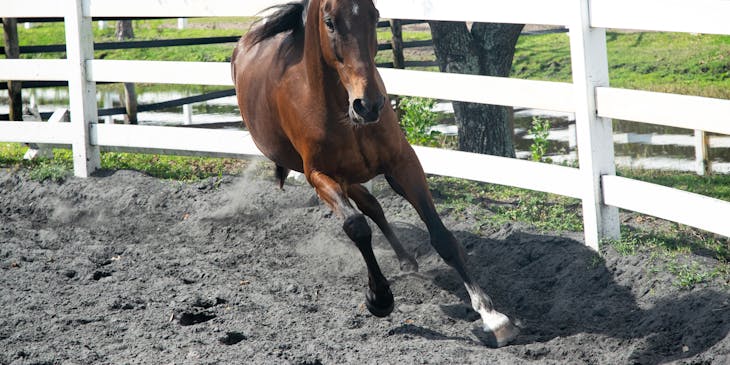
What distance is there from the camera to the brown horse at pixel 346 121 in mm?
5055

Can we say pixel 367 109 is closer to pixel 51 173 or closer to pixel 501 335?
pixel 501 335

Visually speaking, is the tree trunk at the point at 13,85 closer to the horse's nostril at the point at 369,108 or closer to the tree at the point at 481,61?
the tree at the point at 481,61

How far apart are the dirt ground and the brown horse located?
0.89 ft

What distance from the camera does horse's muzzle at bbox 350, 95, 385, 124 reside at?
4879 millimetres

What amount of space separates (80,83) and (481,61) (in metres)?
3.65

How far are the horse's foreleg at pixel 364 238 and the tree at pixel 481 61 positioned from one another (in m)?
3.44

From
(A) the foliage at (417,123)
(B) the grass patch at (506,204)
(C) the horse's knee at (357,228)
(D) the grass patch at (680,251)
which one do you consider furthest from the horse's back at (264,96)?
(D) the grass patch at (680,251)

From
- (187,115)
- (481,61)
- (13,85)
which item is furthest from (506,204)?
(187,115)

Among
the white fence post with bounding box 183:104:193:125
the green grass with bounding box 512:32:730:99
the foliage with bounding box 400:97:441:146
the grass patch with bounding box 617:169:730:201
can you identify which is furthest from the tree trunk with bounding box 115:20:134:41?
the grass patch with bounding box 617:169:730:201

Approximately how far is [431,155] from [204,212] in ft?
6.37

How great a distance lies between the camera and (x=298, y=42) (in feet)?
20.0

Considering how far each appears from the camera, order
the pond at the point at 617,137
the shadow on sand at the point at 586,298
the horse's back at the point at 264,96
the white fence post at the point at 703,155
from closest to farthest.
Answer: the shadow on sand at the point at 586,298 → the horse's back at the point at 264,96 → the white fence post at the point at 703,155 → the pond at the point at 617,137

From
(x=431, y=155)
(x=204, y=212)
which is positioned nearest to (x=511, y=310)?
(x=431, y=155)

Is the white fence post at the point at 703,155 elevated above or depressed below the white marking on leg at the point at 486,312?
above
